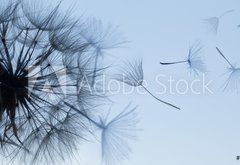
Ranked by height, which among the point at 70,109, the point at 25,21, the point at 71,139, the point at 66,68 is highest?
the point at 25,21

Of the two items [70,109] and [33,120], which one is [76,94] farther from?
[33,120]

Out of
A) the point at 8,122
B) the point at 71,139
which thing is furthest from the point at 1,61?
the point at 71,139

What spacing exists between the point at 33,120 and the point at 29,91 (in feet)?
0.88

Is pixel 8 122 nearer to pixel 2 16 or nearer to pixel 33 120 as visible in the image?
pixel 33 120

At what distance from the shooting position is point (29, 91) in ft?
12.5

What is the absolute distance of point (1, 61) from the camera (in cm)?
377

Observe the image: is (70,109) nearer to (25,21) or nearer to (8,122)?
(8,122)

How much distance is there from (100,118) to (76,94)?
1.07 ft

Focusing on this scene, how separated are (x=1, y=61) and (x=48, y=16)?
59 centimetres

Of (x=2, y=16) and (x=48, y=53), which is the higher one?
(x=2, y=16)

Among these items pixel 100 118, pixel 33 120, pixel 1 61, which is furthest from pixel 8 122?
pixel 100 118

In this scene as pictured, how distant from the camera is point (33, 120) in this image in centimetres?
391

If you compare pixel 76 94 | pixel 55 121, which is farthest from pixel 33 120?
pixel 76 94

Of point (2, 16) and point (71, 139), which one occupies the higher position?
point (2, 16)
